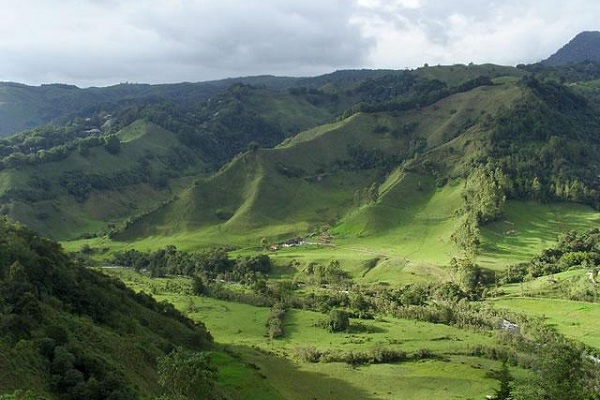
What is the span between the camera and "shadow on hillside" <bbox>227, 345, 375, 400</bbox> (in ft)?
282

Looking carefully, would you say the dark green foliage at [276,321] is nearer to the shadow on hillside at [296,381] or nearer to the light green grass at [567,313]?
the shadow on hillside at [296,381]

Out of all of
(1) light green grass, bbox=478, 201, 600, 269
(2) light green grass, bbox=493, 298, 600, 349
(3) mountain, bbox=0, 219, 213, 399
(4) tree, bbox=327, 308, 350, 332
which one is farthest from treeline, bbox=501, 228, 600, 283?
(3) mountain, bbox=0, 219, 213, 399

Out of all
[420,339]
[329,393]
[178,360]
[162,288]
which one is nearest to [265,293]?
[162,288]

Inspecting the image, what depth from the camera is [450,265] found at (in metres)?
166

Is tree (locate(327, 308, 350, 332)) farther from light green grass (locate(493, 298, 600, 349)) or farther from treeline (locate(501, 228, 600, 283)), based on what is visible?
treeline (locate(501, 228, 600, 283))

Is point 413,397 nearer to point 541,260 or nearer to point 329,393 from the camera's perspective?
point 329,393

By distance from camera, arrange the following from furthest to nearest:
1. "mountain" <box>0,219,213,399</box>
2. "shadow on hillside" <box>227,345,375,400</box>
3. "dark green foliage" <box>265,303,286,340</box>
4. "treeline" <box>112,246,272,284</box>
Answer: "treeline" <box>112,246,272,284</box> → "dark green foliage" <box>265,303,286,340</box> → "shadow on hillside" <box>227,345,375,400</box> → "mountain" <box>0,219,213,399</box>

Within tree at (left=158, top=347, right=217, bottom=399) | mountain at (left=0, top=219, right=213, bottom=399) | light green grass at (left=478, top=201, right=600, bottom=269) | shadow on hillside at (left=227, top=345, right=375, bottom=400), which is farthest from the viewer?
light green grass at (left=478, top=201, right=600, bottom=269)

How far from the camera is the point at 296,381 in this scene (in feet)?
300

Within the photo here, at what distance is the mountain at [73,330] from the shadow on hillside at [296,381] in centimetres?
978

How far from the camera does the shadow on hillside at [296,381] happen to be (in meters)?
85.9

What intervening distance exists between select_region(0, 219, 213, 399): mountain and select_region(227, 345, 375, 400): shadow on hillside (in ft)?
32.1

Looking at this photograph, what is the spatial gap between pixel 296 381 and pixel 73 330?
38225mm

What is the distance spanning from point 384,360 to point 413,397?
1815 cm
